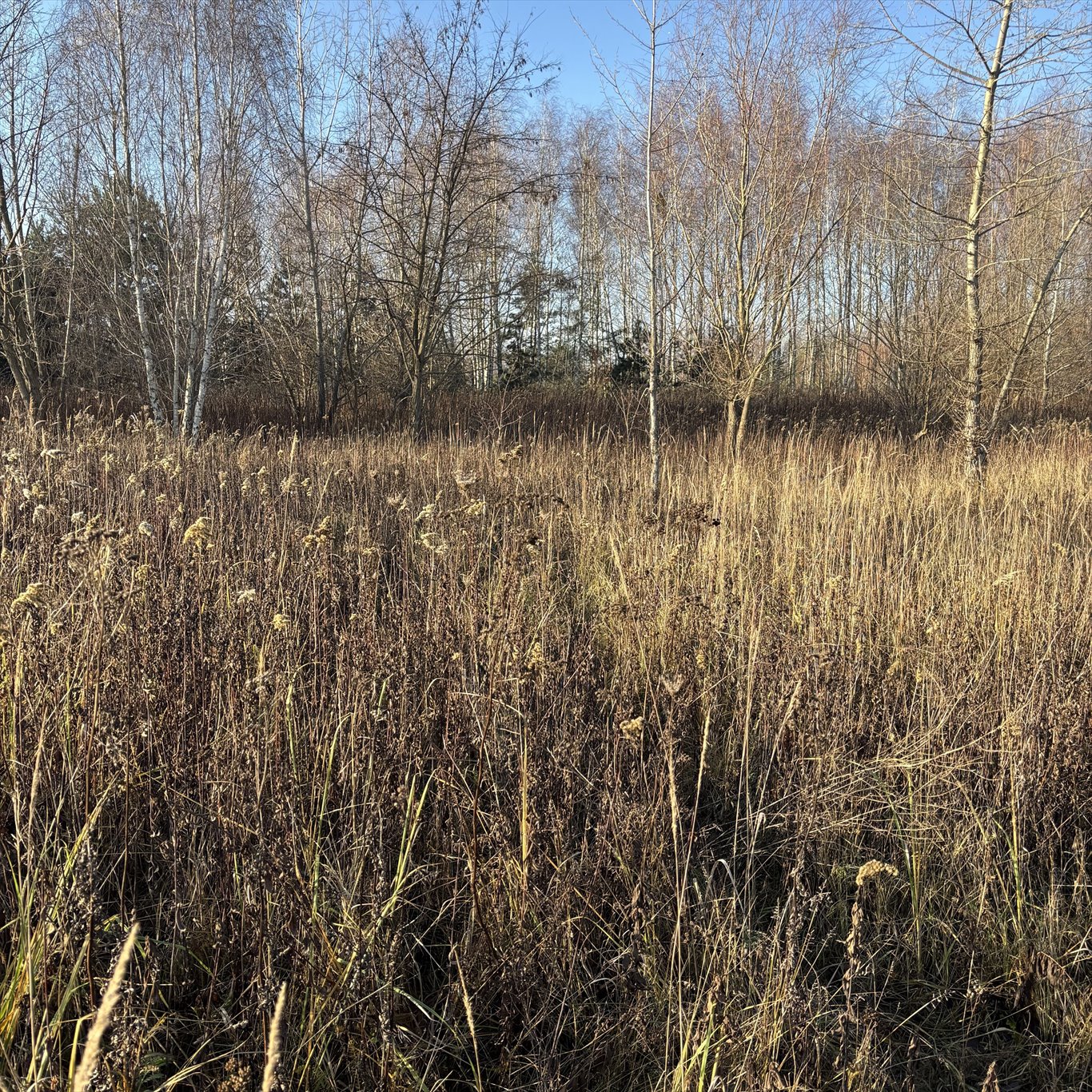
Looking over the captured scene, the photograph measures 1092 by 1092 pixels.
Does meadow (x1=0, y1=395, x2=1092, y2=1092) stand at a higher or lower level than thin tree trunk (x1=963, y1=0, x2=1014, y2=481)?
lower

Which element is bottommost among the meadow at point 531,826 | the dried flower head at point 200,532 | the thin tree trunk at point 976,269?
the meadow at point 531,826

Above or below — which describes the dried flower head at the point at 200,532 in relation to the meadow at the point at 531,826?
above

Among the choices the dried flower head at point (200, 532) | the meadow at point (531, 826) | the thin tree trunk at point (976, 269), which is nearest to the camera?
the meadow at point (531, 826)

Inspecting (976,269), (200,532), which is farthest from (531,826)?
(976,269)

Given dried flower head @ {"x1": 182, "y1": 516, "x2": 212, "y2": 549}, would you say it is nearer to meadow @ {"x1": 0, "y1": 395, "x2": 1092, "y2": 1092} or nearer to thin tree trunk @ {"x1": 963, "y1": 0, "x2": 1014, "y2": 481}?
meadow @ {"x1": 0, "y1": 395, "x2": 1092, "y2": 1092}

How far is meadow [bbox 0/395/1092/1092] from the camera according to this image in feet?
4.27

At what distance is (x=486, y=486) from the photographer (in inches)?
231

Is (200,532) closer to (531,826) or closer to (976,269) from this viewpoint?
(531,826)

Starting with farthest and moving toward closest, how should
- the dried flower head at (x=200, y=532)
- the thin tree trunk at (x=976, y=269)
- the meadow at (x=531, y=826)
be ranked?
1. the thin tree trunk at (x=976, y=269)
2. the dried flower head at (x=200, y=532)
3. the meadow at (x=531, y=826)

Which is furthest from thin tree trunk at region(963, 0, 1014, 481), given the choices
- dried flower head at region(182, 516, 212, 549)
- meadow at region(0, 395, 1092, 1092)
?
dried flower head at region(182, 516, 212, 549)

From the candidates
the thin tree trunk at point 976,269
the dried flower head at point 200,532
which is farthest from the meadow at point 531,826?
the thin tree trunk at point 976,269

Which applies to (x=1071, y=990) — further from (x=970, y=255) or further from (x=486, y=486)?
(x=970, y=255)

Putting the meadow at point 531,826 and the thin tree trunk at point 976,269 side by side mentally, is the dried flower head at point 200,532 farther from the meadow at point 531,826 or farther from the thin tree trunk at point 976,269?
the thin tree trunk at point 976,269

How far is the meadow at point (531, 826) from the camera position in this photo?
130 cm
